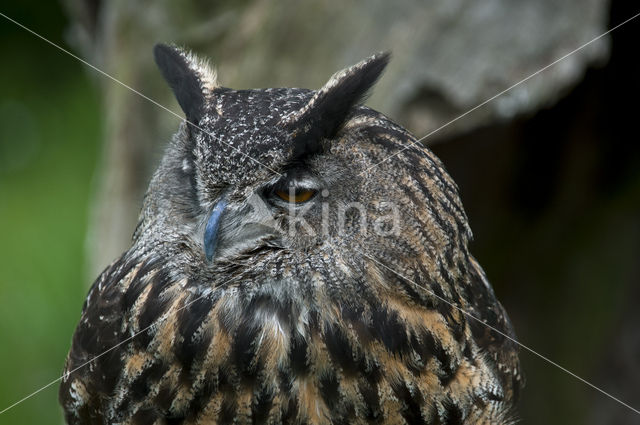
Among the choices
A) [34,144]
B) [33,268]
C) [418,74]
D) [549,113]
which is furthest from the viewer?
[34,144]

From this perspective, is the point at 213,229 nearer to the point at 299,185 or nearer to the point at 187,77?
the point at 299,185

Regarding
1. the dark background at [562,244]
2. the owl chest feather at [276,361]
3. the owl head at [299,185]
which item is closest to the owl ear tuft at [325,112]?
the owl head at [299,185]

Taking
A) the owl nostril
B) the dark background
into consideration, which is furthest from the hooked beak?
the dark background

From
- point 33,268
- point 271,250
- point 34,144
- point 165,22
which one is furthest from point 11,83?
point 271,250

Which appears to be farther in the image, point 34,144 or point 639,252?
point 34,144

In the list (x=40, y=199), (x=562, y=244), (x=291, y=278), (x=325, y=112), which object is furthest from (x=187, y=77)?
(x=40, y=199)

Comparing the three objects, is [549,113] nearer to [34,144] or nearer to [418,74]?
[418,74]

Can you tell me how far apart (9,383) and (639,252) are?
3559mm

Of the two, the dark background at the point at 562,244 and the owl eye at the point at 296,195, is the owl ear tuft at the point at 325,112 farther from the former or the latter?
the dark background at the point at 562,244

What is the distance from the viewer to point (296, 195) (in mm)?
1746

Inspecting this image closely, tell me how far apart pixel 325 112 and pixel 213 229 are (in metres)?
0.36

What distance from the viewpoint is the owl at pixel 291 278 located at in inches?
68.8

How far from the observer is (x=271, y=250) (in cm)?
180

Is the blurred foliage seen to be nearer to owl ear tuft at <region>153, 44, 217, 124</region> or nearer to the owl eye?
owl ear tuft at <region>153, 44, 217, 124</region>
